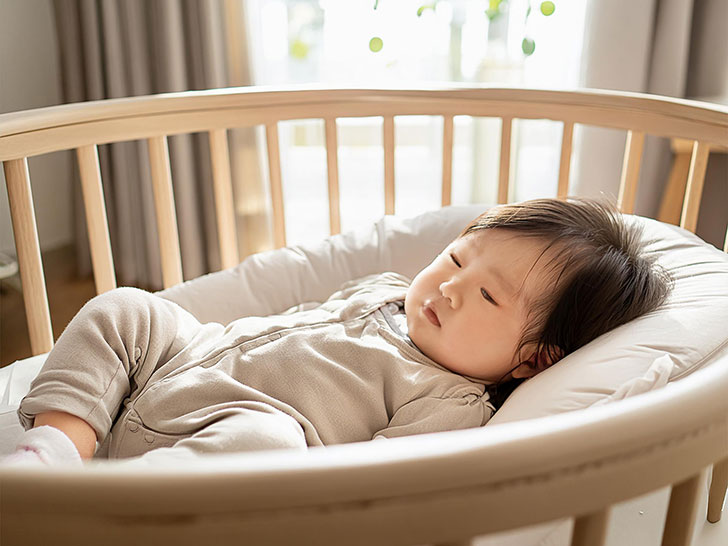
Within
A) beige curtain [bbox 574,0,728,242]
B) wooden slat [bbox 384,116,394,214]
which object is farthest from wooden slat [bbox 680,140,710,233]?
beige curtain [bbox 574,0,728,242]

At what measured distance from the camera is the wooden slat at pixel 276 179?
129 cm

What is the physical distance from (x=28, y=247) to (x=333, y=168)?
1.74 ft

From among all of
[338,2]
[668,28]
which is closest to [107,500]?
[668,28]

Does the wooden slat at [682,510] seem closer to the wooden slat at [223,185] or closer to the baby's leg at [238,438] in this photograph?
the baby's leg at [238,438]

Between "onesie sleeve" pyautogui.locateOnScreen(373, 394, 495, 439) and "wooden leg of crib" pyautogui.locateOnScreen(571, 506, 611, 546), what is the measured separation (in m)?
0.36

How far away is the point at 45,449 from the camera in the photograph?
0.69 meters

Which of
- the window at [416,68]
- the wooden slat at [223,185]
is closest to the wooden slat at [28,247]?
the wooden slat at [223,185]

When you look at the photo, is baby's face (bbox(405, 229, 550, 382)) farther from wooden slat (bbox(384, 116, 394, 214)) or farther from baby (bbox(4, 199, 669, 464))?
wooden slat (bbox(384, 116, 394, 214))

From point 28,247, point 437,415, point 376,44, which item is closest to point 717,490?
point 437,415

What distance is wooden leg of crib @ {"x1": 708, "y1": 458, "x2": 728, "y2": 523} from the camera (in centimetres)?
83

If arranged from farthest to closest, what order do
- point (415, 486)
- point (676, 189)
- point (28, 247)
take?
point (676, 189) < point (28, 247) < point (415, 486)

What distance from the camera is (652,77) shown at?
179 cm

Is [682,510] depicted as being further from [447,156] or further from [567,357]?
[447,156]

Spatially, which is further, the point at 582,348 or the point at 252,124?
the point at 252,124
